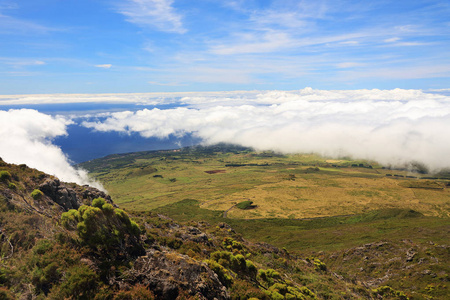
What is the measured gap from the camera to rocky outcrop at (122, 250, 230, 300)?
19.7m

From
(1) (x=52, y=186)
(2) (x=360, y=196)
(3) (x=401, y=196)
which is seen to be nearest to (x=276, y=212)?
(2) (x=360, y=196)

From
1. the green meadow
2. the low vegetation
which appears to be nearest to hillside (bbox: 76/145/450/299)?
the green meadow

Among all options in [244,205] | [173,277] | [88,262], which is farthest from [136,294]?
[244,205]

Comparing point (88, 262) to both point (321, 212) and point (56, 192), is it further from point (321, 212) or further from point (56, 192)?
point (321, 212)

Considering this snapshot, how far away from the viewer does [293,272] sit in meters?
53.1

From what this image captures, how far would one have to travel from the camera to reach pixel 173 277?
2061 cm

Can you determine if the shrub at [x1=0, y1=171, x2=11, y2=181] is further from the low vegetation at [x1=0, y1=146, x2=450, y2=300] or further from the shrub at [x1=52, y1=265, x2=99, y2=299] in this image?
the shrub at [x1=52, y1=265, x2=99, y2=299]

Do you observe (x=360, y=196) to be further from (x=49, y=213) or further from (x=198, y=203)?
(x=49, y=213)

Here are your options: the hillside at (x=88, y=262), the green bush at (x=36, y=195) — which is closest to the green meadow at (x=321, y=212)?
the hillside at (x=88, y=262)

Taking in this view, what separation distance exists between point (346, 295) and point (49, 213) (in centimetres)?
5547

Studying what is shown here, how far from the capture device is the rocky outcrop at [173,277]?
19.7 meters

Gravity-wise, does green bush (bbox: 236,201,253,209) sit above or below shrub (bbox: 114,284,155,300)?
below

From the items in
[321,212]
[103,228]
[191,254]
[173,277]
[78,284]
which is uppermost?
[103,228]

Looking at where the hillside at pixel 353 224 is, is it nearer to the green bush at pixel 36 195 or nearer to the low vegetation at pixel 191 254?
the low vegetation at pixel 191 254
